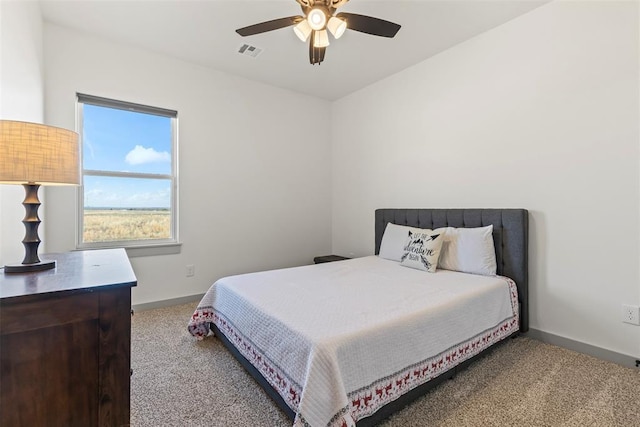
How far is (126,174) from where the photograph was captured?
3082 mm

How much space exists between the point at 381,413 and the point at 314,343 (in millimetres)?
535

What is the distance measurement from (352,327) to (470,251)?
1614mm

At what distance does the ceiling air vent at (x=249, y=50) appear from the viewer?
3004 mm

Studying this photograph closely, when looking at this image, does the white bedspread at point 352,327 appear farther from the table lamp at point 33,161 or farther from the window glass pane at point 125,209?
the window glass pane at point 125,209

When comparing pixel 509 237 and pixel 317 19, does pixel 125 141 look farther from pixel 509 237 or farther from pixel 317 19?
pixel 509 237

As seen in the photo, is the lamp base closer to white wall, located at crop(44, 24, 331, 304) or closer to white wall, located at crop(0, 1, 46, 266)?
white wall, located at crop(0, 1, 46, 266)

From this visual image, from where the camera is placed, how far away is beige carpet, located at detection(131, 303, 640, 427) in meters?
1.54

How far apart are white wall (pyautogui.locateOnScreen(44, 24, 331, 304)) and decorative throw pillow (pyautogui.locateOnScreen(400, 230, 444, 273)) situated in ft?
5.91

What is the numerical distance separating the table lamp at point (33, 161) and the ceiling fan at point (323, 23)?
1279 mm

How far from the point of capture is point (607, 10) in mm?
2104

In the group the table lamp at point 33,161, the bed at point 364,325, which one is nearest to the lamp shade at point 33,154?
the table lamp at point 33,161

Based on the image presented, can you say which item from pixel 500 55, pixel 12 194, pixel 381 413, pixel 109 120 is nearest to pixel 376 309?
pixel 381 413

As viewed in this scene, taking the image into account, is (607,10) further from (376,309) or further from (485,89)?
(376,309)

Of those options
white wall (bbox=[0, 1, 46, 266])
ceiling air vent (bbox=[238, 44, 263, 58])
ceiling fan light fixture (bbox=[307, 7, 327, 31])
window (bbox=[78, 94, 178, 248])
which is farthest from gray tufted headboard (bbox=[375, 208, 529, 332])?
white wall (bbox=[0, 1, 46, 266])
